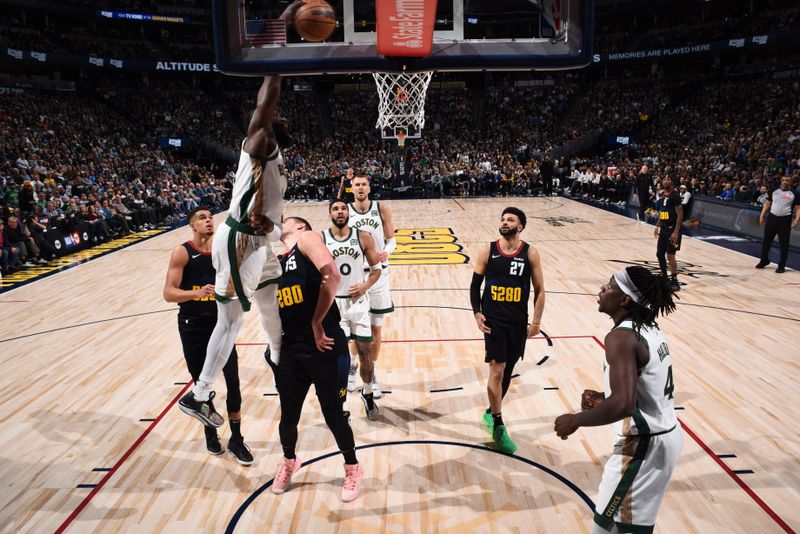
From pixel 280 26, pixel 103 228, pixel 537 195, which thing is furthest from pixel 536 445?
pixel 537 195

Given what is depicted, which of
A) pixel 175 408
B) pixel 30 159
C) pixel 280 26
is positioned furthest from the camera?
pixel 30 159

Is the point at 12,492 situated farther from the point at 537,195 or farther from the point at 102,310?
the point at 537,195

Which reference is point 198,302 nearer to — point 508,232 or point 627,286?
point 508,232

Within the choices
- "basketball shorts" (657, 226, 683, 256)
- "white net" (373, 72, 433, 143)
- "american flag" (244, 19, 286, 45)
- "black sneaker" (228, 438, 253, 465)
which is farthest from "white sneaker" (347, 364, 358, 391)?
"white net" (373, 72, 433, 143)

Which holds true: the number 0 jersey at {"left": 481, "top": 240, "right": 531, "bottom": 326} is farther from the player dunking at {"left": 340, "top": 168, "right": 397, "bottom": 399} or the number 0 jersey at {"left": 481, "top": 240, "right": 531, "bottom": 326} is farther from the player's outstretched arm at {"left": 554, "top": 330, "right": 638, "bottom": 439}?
the player's outstretched arm at {"left": 554, "top": 330, "right": 638, "bottom": 439}

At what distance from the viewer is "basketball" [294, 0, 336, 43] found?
5059 mm

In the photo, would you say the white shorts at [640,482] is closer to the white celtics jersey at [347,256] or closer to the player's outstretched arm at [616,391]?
the player's outstretched arm at [616,391]

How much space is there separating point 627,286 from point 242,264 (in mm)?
2294

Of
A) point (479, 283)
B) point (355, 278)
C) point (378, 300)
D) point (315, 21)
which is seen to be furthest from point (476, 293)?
point (315, 21)

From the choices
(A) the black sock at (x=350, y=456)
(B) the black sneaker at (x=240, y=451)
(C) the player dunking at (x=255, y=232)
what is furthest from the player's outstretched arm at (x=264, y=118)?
(B) the black sneaker at (x=240, y=451)

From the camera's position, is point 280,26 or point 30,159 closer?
point 280,26

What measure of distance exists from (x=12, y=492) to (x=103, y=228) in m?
13.0

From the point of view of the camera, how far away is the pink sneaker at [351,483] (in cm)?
391

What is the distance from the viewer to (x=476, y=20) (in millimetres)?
7598
